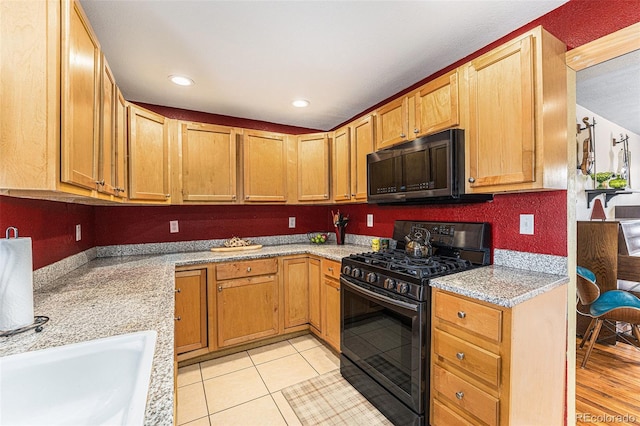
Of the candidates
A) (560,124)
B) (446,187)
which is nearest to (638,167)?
(560,124)

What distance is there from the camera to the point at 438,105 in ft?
6.66

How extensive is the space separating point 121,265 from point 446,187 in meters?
2.52

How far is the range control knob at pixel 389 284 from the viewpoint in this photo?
1.81m

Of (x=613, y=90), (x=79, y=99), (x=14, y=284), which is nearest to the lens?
(x=14, y=284)

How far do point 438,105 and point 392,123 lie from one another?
0.47 m

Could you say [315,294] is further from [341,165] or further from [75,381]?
[75,381]

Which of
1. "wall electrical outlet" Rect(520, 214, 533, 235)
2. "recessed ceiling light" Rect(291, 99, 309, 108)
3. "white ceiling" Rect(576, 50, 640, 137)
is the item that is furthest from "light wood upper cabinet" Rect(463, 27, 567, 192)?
"recessed ceiling light" Rect(291, 99, 309, 108)

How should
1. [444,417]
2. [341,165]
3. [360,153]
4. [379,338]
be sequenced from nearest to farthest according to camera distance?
1. [444,417]
2. [379,338]
3. [360,153]
4. [341,165]

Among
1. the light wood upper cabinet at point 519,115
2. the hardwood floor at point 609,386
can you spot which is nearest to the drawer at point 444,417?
the hardwood floor at point 609,386

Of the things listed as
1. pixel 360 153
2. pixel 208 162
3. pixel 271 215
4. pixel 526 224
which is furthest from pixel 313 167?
pixel 526 224

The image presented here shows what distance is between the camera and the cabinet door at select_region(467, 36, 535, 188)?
1554mm

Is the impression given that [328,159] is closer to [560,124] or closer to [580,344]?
[560,124]

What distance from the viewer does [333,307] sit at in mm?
2617

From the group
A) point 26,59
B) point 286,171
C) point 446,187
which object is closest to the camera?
point 26,59
